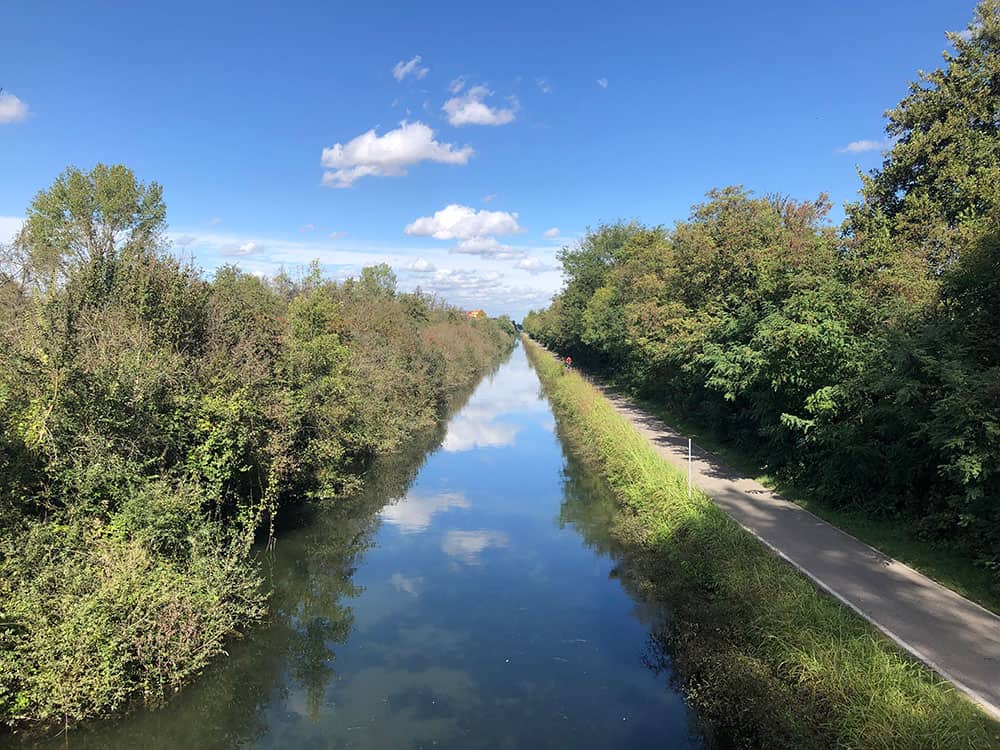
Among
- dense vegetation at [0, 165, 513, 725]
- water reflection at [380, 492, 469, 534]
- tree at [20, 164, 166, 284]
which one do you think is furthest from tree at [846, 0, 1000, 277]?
tree at [20, 164, 166, 284]

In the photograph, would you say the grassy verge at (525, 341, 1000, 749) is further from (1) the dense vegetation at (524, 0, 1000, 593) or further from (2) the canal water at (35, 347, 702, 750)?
(1) the dense vegetation at (524, 0, 1000, 593)

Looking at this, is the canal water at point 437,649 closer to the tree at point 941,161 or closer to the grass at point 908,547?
the grass at point 908,547

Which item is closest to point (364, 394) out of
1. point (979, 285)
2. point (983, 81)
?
point (979, 285)

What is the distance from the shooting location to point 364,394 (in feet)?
73.8

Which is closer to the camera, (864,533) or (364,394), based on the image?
(864,533)

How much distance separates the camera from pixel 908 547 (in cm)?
1116

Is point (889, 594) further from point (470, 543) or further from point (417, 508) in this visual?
point (417, 508)

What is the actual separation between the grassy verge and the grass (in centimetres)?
238

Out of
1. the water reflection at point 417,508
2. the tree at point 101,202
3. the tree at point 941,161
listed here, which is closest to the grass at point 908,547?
the tree at point 941,161

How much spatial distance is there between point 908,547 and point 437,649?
30.0 feet

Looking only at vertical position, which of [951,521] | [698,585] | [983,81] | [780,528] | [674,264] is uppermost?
[983,81]

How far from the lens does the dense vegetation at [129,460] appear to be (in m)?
7.63

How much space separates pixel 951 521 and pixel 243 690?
42.1 ft

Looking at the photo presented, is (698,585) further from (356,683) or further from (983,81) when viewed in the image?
(983,81)
